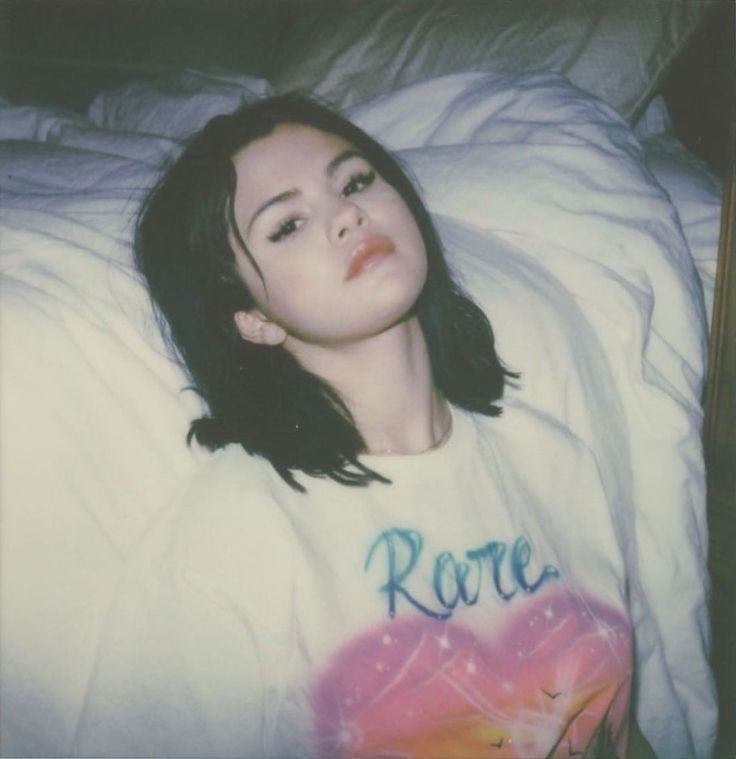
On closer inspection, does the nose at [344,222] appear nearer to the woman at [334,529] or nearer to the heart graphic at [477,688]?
the woman at [334,529]

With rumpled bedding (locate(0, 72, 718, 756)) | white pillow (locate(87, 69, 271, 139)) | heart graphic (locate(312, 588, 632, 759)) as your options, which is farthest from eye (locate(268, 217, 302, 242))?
white pillow (locate(87, 69, 271, 139))

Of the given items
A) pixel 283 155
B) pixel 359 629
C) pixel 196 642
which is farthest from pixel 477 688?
pixel 283 155

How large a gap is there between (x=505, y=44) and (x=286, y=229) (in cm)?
47

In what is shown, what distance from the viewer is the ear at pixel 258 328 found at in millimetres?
576

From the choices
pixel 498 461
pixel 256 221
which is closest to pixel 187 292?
pixel 256 221

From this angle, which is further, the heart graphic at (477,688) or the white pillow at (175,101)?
the white pillow at (175,101)

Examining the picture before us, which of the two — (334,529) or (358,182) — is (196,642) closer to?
(334,529)

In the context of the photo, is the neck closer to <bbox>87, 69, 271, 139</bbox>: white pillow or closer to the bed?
the bed

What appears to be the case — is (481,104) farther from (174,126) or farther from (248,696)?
(248,696)

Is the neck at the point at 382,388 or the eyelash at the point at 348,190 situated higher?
the eyelash at the point at 348,190

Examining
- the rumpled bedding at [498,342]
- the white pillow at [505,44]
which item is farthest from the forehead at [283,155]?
the white pillow at [505,44]

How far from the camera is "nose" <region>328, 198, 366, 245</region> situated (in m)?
0.52

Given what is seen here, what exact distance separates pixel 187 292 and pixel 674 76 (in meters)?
0.71

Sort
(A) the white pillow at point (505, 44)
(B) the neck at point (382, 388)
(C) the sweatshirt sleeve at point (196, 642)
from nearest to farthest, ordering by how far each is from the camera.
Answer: (C) the sweatshirt sleeve at point (196, 642) → (B) the neck at point (382, 388) → (A) the white pillow at point (505, 44)
